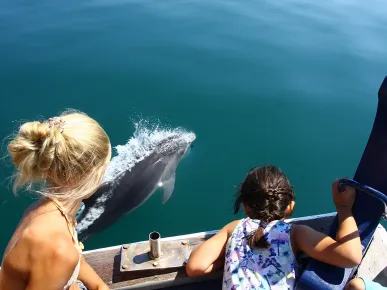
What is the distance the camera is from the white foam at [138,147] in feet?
21.3

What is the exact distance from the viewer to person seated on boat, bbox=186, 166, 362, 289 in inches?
111

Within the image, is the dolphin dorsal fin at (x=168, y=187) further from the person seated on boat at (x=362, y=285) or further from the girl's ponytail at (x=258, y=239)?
the person seated on boat at (x=362, y=285)

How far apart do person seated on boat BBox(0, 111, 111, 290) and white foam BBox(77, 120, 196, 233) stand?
3660 mm

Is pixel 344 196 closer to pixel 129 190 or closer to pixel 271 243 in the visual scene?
pixel 271 243

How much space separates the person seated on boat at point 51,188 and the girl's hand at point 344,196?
1.60m

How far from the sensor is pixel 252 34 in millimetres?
11383

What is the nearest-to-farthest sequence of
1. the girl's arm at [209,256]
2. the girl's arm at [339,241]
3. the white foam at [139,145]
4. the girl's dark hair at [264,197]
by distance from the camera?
the girl's arm at [339,241] < the girl's dark hair at [264,197] < the girl's arm at [209,256] < the white foam at [139,145]

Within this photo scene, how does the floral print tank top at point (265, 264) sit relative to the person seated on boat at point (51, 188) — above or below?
below

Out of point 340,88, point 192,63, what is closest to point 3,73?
point 192,63

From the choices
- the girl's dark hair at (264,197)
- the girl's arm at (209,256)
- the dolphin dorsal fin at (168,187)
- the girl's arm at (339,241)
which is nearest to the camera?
the girl's arm at (339,241)

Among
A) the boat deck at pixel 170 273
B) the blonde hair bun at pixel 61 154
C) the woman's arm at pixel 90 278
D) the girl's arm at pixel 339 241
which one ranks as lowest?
the boat deck at pixel 170 273

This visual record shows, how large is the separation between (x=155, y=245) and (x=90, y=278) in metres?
0.54

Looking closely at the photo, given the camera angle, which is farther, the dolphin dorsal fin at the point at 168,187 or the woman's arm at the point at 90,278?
the dolphin dorsal fin at the point at 168,187

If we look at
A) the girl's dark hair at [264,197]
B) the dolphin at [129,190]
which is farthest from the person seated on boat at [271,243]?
the dolphin at [129,190]
